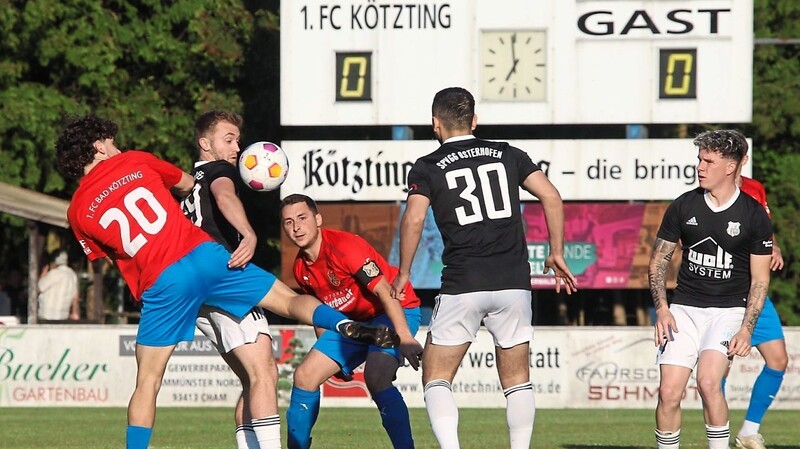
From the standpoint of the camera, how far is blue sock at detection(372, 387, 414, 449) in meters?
8.72

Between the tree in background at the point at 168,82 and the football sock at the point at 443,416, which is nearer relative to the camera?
the football sock at the point at 443,416

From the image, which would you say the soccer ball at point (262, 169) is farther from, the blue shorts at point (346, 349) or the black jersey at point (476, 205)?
the black jersey at point (476, 205)

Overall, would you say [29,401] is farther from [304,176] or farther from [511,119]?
[511,119]

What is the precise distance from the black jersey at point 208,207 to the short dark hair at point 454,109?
50.7 inches

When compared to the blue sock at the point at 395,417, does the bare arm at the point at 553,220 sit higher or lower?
higher

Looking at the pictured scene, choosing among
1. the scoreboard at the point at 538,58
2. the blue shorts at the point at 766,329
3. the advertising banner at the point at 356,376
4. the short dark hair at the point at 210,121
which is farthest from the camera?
the scoreboard at the point at 538,58

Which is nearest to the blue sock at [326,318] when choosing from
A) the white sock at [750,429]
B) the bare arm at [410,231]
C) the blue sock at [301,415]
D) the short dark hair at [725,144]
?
the bare arm at [410,231]

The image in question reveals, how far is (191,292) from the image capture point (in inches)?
306

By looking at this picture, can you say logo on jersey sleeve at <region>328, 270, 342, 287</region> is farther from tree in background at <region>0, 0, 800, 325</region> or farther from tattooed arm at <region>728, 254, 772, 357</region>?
tree in background at <region>0, 0, 800, 325</region>

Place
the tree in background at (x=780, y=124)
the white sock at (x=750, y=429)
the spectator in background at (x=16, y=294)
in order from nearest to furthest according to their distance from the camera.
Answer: the white sock at (x=750, y=429), the spectator in background at (x=16, y=294), the tree in background at (x=780, y=124)

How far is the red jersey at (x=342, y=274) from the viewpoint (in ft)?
28.7

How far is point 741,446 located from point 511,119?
31.6 ft

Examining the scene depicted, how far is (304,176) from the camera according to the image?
20391 mm

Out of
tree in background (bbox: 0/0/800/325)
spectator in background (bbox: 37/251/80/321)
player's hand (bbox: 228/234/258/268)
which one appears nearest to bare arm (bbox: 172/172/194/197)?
player's hand (bbox: 228/234/258/268)
